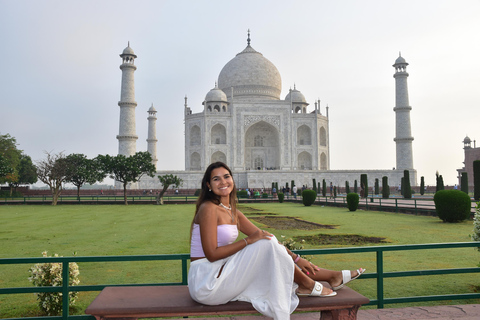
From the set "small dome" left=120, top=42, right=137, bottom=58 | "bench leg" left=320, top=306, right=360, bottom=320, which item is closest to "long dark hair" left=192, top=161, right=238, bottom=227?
"bench leg" left=320, top=306, right=360, bottom=320

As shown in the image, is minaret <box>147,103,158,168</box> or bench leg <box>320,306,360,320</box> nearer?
bench leg <box>320,306,360,320</box>

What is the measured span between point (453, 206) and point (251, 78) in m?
31.6

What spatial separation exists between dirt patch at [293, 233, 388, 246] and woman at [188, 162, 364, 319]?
5.20 metres

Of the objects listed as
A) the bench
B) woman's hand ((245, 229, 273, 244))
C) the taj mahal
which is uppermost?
the taj mahal

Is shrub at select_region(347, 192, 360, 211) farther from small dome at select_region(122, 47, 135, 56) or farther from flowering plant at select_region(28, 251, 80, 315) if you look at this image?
small dome at select_region(122, 47, 135, 56)

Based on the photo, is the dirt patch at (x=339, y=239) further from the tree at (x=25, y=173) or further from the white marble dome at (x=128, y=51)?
the tree at (x=25, y=173)

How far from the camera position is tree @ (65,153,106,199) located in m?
25.6

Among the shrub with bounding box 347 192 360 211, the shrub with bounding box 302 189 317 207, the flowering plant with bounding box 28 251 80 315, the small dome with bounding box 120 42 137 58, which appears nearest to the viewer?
the flowering plant with bounding box 28 251 80 315

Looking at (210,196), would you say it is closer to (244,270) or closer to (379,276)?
(244,270)

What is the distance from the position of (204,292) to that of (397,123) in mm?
35510

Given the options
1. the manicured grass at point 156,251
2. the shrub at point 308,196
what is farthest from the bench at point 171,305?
the shrub at point 308,196

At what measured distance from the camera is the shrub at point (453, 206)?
35.7 ft

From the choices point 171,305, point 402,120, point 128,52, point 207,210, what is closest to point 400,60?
point 402,120

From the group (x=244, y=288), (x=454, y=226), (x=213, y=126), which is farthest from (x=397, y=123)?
(x=244, y=288)
